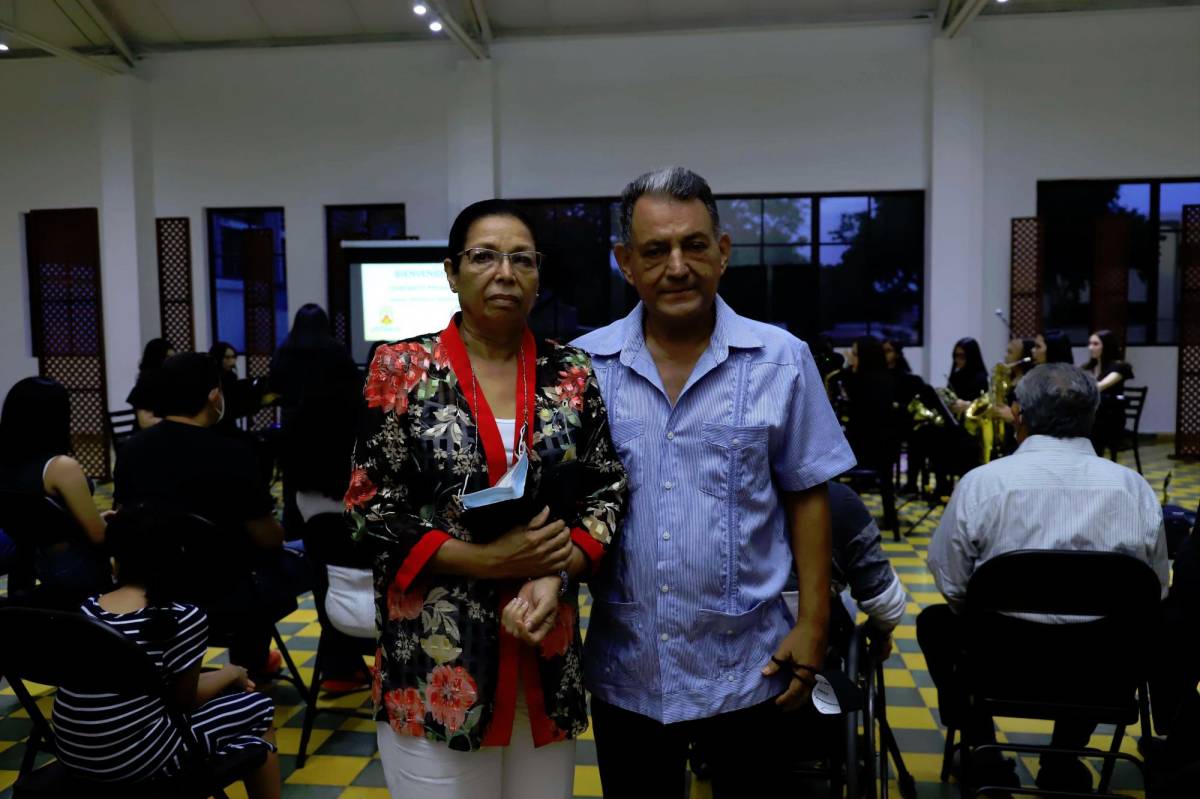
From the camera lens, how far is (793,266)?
10547 mm

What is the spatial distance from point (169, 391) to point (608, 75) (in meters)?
8.13

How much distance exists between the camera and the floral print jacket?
148cm

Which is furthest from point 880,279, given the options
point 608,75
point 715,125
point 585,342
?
point 585,342

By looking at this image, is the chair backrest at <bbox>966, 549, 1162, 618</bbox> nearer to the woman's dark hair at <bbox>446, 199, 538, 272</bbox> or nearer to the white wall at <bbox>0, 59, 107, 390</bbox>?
the woman's dark hair at <bbox>446, 199, 538, 272</bbox>

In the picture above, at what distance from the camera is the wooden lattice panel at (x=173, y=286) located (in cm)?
1067

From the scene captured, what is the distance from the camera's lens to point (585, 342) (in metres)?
1.76

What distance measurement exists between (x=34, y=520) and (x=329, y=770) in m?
1.43

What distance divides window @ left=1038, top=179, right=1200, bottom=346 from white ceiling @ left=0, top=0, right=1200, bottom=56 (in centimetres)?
189

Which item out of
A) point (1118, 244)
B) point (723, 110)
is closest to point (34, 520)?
point (723, 110)

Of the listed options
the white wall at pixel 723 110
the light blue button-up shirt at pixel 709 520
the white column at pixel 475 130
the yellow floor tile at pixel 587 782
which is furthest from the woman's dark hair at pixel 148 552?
the white wall at pixel 723 110

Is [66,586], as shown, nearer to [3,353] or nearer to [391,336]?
[391,336]

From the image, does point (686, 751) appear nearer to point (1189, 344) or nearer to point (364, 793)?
point (364, 793)

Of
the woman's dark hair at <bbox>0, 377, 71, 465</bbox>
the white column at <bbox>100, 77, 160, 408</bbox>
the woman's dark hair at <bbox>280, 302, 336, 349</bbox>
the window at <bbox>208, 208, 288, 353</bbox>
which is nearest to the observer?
the woman's dark hair at <bbox>0, 377, 71, 465</bbox>

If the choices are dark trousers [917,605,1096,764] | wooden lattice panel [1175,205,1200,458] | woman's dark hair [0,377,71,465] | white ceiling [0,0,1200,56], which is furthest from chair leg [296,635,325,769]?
wooden lattice panel [1175,205,1200,458]
